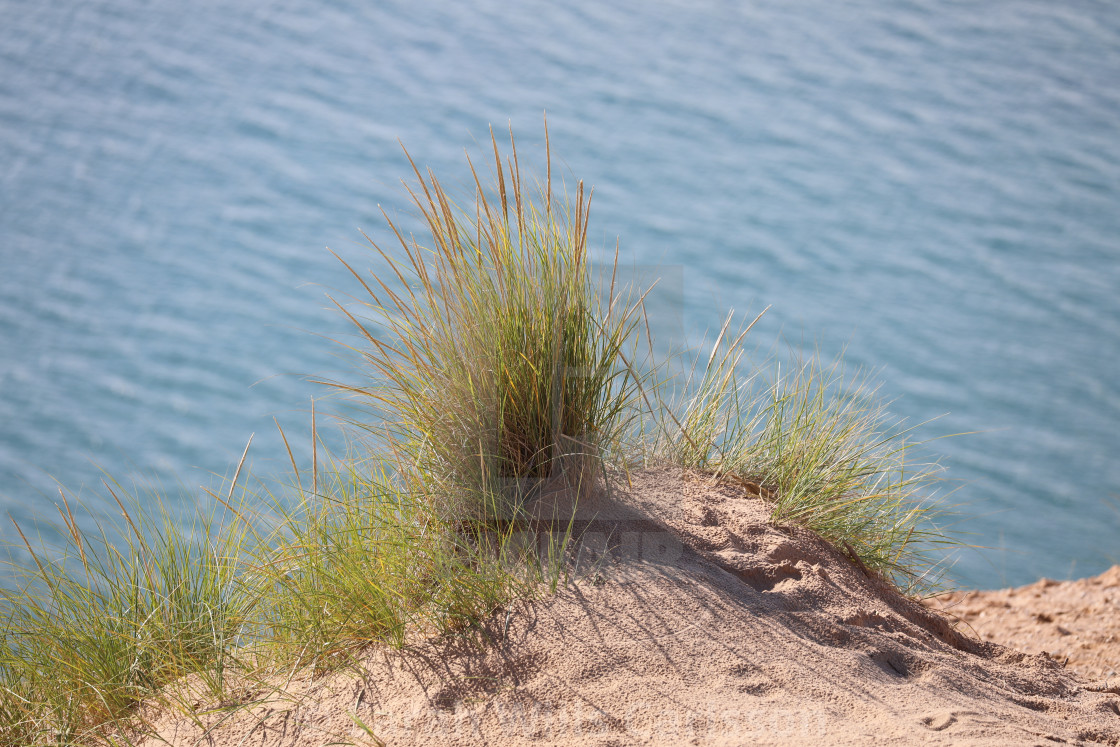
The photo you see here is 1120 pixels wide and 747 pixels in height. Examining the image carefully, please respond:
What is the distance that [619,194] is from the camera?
6.51m

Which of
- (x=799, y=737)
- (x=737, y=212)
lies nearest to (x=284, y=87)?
(x=737, y=212)

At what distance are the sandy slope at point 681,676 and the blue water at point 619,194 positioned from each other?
3.81 metres

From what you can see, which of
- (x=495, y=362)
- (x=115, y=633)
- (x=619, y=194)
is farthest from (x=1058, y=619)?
(x=619, y=194)

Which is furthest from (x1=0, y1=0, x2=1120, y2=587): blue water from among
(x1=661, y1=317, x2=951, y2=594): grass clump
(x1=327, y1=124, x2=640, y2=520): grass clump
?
(x1=327, y1=124, x2=640, y2=520): grass clump

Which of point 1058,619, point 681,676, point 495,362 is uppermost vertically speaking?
point 495,362

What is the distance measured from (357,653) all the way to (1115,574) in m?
2.89

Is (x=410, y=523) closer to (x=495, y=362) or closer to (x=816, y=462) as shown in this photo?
(x=495, y=362)

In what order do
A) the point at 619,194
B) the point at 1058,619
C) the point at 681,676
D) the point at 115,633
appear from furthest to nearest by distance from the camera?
1. the point at 619,194
2. the point at 1058,619
3. the point at 115,633
4. the point at 681,676

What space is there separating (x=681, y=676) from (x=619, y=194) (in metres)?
5.56

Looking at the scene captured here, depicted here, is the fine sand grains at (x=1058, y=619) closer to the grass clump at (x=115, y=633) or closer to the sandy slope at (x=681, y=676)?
the sandy slope at (x=681, y=676)

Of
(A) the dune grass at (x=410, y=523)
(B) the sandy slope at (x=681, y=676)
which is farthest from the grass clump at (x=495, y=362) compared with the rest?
(B) the sandy slope at (x=681, y=676)

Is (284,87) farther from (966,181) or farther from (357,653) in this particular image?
(357,653)

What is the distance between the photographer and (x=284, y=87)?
7422 mm

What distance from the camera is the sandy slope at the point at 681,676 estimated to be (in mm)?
1208
